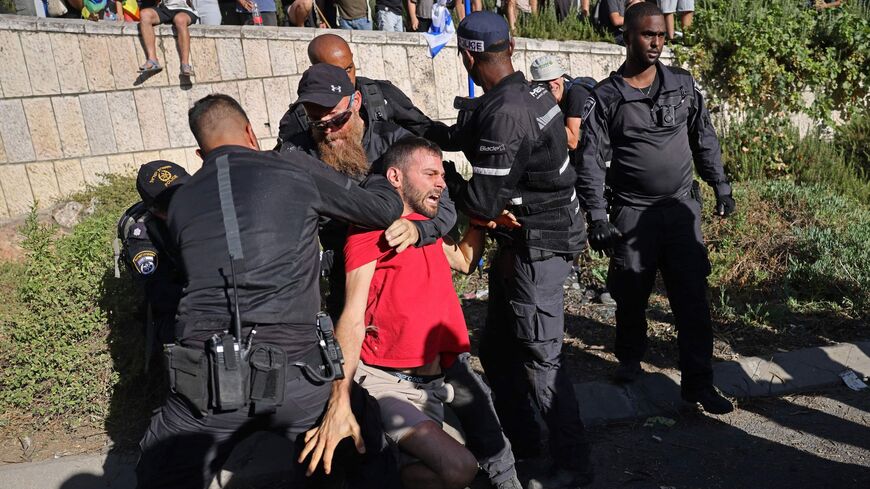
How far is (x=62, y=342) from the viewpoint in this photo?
450cm

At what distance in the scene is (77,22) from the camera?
26.8 feet

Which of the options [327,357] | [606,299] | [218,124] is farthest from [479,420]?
[606,299]

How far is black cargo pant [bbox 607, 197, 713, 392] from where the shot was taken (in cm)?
449

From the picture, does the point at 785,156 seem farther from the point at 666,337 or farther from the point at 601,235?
the point at 601,235

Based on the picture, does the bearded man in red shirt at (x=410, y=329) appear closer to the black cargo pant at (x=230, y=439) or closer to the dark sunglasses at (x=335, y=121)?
the black cargo pant at (x=230, y=439)

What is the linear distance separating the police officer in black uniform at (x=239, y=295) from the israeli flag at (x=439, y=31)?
15.3ft

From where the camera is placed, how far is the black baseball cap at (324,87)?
355 cm

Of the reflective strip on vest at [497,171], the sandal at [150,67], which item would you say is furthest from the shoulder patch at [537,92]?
the sandal at [150,67]

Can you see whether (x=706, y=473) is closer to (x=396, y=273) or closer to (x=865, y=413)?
(x=865, y=413)

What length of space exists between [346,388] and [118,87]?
6.40 meters

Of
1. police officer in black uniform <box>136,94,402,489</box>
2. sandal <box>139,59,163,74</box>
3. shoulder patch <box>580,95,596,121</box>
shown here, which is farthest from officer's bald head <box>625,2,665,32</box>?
sandal <box>139,59,163,74</box>

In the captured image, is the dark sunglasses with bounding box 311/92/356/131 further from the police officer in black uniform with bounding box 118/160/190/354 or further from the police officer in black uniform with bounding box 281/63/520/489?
the police officer in black uniform with bounding box 118/160/190/354

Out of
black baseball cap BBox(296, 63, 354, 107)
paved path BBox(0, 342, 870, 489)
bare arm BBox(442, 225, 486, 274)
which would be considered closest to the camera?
black baseball cap BBox(296, 63, 354, 107)

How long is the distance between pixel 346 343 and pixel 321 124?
1068mm
